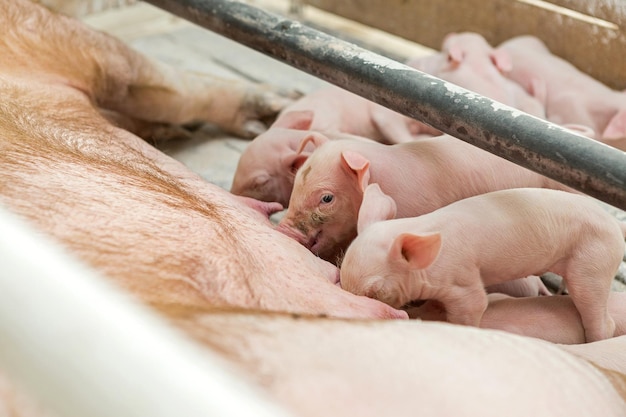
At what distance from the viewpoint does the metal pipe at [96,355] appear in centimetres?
79

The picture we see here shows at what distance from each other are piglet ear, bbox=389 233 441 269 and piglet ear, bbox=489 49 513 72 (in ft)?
5.20

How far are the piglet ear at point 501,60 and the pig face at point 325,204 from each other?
119cm

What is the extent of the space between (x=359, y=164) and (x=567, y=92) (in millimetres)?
1362

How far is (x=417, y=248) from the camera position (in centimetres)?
168

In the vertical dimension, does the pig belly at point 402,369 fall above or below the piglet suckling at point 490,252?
above

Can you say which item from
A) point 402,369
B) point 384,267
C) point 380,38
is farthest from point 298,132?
point 380,38

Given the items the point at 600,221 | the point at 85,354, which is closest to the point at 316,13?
the point at 600,221

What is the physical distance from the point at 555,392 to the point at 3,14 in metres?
1.87

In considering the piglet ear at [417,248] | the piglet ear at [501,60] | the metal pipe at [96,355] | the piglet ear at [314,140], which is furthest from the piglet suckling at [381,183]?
the metal pipe at [96,355]

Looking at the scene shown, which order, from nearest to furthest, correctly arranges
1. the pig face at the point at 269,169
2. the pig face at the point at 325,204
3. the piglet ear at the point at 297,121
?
the pig face at the point at 325,204, the pig face at the point at 269,169, the piglet ear at the point at 297,121

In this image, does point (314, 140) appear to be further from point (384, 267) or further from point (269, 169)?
point (384, 267)

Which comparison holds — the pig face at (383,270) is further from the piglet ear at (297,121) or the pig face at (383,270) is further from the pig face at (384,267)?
the piglet ear at (297,121)

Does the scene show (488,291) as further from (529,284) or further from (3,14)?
(3,14)

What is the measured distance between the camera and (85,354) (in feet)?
2.69
